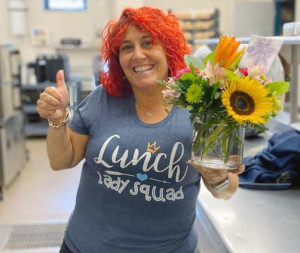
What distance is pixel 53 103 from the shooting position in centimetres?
118

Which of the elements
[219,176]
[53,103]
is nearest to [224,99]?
[219,176]

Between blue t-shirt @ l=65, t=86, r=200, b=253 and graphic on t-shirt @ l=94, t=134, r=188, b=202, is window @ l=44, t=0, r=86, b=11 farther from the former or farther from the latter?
graphic on t-shirt @ l=94, t=134, r=188, b=202

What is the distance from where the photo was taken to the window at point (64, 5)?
681 centimetres

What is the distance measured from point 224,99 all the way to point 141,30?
446mm

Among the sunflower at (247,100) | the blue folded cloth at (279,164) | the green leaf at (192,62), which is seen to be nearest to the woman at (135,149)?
the green leaf at (192,62)

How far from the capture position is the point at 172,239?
130cm

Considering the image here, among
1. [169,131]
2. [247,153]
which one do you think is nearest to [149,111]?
[169,131]

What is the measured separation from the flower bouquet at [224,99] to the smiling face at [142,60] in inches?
7.8

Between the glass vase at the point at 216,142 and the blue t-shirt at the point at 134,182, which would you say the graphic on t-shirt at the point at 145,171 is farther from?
the glass vase at the point at 216,142

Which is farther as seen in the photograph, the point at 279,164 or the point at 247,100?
the point at 279,164

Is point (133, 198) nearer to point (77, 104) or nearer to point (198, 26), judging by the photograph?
point (77, 104)

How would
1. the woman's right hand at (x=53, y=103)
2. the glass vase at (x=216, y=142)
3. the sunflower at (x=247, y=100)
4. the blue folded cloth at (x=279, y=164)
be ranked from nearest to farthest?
the sunflower at (x=247, y=100) → the glass vase at (x=216, y=142) → the woman's right hand at (x=53, y=103) → the blue folded cloth at (x=279, y=164)

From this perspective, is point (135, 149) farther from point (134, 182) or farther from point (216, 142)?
point (216, 142)

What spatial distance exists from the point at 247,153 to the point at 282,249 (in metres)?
0.92
